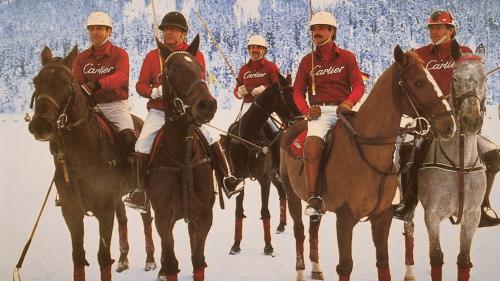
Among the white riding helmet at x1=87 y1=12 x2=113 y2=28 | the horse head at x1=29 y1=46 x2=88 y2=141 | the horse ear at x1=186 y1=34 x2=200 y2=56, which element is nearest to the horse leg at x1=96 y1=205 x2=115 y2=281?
the horse head at x1=29 y1=46 x2=88 y2=141

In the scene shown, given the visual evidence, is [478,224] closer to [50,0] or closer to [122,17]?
[50,0]

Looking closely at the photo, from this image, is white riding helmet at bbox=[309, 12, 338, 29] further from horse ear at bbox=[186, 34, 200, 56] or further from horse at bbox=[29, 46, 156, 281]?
horse at bbox=[29, 46, 156, 281]

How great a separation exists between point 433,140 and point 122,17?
10078 millimetres

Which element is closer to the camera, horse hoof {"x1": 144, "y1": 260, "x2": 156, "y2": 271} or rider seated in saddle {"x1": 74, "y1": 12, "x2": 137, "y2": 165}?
rider seated in saddle {"x1": 74, "y1": 12, "x2": 137, "y2": 165}

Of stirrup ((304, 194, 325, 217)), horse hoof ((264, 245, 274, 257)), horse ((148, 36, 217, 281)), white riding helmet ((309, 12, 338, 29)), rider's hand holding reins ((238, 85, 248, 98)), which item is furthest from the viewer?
rider's hand holding reins ((238, 85, 248, 98))

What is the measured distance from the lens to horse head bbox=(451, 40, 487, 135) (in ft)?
13.6

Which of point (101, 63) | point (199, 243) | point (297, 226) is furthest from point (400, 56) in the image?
point (101, 63)

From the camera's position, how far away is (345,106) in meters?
5.02

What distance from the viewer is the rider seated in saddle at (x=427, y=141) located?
5102 millimetres

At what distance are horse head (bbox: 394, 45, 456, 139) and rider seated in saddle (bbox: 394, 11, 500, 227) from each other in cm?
128

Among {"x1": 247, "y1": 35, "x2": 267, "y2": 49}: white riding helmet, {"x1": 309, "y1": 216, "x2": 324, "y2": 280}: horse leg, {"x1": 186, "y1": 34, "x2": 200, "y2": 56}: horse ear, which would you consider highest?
{"x1": 247, "y1": 35, "x2": 267, "y2": 49}: white riding helmet

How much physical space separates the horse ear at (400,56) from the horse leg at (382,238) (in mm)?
1589

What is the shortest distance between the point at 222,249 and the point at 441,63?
4717mm


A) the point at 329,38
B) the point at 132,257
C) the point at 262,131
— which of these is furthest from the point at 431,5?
the point at 132,257
